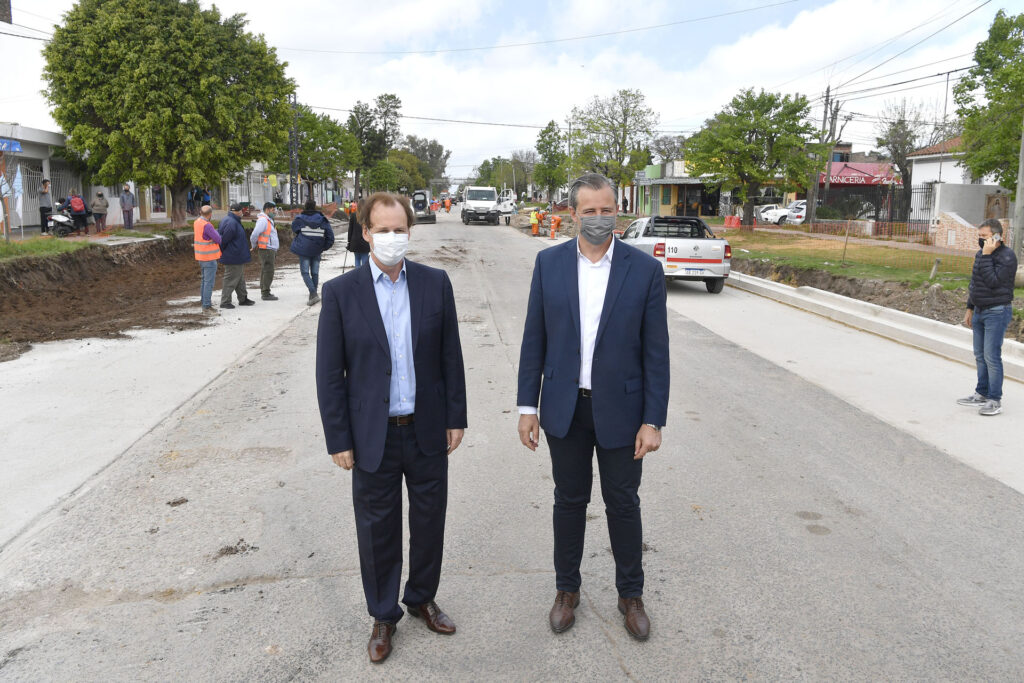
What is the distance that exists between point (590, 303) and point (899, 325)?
9.82m

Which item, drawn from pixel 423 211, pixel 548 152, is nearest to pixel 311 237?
pixel 423 211

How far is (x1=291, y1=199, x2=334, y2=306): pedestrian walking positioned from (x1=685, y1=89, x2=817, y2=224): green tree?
25.8 m

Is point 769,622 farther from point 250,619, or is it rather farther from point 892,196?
point 892,196

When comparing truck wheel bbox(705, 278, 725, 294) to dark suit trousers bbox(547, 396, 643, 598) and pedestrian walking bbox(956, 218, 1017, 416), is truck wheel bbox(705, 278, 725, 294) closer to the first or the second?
pedestrian walking bbox(956, 218, 1017, 416)

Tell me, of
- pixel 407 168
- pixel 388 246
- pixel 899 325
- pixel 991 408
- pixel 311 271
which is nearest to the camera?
pixel 388 246

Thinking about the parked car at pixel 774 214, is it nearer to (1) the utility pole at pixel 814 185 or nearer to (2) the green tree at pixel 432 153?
(1) the utility pole at pixel 814 185

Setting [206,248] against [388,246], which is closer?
[388,246]

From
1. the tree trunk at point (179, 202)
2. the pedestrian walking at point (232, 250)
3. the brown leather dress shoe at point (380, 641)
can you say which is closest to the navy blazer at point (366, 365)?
the brown leather dress shoe at point (380, 641)

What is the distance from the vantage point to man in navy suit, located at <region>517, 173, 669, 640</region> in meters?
3.33

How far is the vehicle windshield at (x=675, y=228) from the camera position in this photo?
16625 mm

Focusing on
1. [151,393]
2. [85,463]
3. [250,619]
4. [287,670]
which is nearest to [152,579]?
[250,619]

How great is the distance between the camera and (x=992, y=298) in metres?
7.31

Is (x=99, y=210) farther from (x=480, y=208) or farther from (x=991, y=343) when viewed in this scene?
(x=991, y=343)

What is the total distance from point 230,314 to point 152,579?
9.59 m
